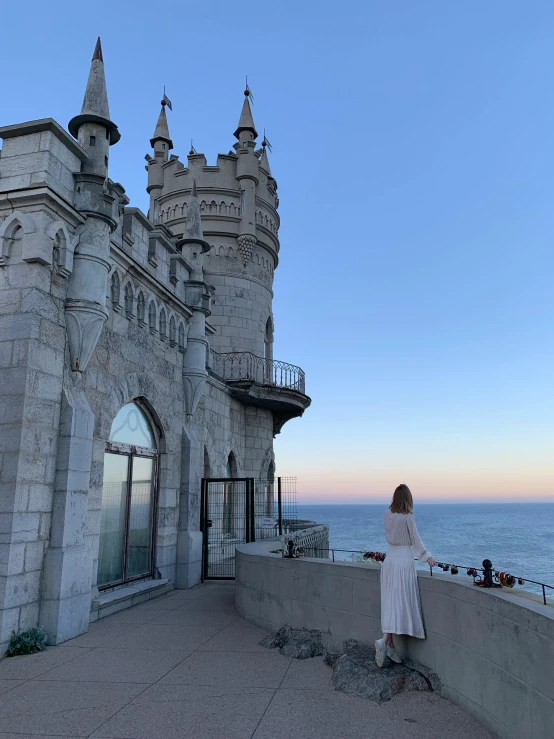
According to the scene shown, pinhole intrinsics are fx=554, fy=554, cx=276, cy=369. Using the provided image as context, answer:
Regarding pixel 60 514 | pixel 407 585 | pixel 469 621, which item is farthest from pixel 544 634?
pixel 60 514

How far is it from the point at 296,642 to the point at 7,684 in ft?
10.6

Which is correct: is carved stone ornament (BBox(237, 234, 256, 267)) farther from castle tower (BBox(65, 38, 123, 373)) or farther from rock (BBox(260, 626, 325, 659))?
rock (BBox(260, 626, 325, 659))

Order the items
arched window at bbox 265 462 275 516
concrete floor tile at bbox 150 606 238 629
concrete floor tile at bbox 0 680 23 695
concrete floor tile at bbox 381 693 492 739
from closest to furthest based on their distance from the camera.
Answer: concrete floor tile at bbox 381 693 492 739, concrete floor tile at bbox 0 680 23 695, concrete floor tile at bbox 150 606 238 629, arched window at bbox 265 462 275 516

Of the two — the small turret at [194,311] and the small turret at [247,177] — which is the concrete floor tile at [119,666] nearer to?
the small turret at [194,311]

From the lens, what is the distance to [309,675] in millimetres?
5938

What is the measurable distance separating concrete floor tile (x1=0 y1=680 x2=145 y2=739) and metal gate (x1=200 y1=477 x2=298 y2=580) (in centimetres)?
653

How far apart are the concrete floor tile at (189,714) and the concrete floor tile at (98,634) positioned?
2.06 metres

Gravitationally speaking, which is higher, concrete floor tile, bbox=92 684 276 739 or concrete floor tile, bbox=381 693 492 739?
concrete floor tile, bbox=381 693 492 739

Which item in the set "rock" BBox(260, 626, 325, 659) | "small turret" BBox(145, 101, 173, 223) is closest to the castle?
"rock" BBox(260, 626, 325, 659)

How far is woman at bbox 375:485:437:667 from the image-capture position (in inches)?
215

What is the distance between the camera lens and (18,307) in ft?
23.9

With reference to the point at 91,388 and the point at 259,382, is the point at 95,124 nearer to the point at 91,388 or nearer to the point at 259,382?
the point at 91,388

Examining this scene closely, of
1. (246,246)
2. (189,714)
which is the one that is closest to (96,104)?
(189,714)

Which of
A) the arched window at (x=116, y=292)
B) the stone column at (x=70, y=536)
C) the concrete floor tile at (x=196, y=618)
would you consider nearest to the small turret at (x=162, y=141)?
the arched window at (x=116, y=292)
